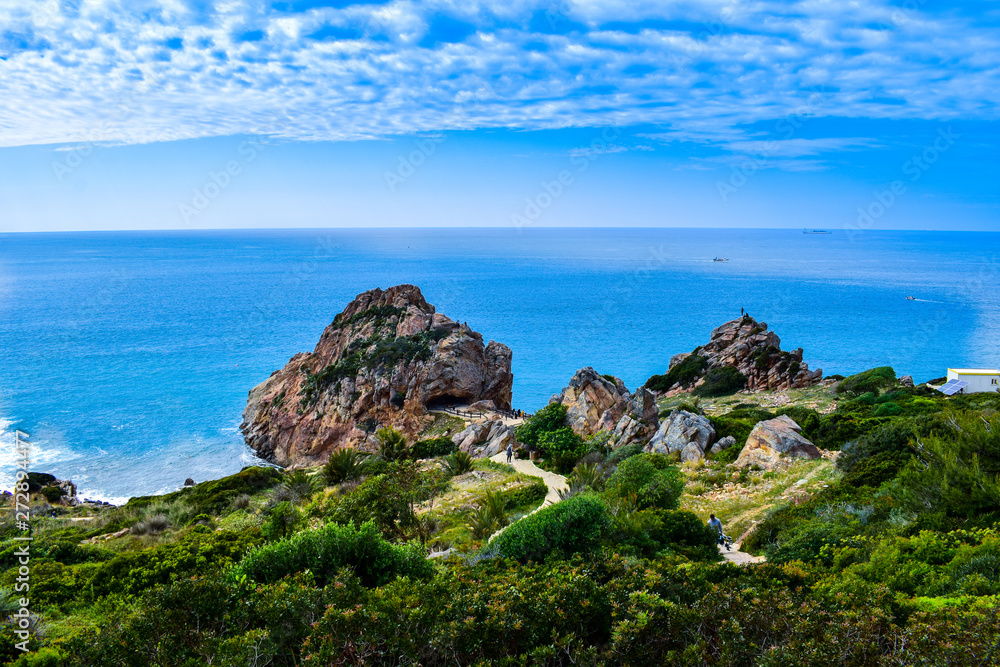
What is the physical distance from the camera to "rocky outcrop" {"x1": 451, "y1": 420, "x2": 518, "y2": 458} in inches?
1224

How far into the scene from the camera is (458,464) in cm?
2675

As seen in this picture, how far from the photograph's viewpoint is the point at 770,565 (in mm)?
10016

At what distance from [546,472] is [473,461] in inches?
152

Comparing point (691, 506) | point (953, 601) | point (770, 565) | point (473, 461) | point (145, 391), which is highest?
point (953, 601)

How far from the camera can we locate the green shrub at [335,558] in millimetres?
10523

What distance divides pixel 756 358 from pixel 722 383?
4.20 meters

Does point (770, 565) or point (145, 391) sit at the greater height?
point (770, 565)

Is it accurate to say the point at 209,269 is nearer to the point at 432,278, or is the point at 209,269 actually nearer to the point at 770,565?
the point at 432,278

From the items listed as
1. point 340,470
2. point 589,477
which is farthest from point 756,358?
point 340,470

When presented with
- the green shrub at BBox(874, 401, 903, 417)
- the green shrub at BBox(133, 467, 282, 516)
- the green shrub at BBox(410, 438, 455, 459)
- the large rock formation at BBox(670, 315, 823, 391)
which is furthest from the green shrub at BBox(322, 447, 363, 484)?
the large rock formation at BBox(670, 315, 823, 391)

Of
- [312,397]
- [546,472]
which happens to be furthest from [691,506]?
[312,397]

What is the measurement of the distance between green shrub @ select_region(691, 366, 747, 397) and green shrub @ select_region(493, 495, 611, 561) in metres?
36.0

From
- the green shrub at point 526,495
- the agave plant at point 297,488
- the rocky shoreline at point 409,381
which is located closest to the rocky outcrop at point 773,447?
the green shrub at point 526,495

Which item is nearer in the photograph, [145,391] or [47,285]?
[145,391]
